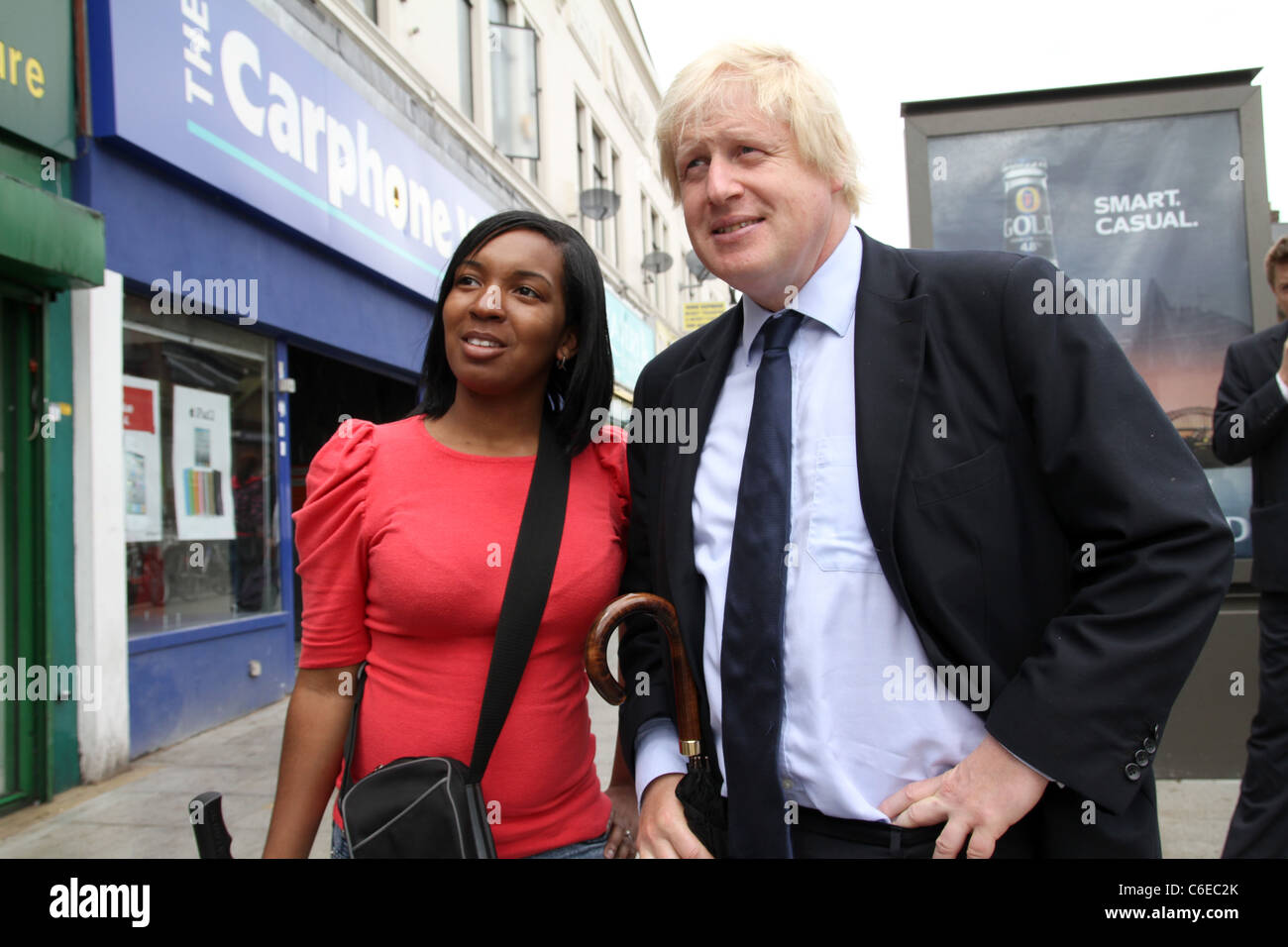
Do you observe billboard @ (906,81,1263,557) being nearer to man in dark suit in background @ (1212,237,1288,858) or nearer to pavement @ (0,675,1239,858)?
man in dark suit in background @ (1212,237,1288,858)

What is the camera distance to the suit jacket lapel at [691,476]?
4.99 feet

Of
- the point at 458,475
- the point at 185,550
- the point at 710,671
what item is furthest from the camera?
the point at 185,550

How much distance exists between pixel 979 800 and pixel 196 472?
5817 mm

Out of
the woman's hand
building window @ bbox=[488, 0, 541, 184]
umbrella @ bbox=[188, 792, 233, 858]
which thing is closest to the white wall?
umbrella @ bbox=[188, 792, 233, 858]

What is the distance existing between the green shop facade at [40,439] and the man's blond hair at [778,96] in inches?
154

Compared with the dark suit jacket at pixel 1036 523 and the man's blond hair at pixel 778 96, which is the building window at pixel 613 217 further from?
the dark suit jacket at pixel 1036 523

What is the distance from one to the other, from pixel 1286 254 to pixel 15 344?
569 cm

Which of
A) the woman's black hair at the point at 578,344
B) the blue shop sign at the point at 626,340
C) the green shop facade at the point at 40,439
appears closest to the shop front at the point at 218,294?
the green shop facade at the point at 40,439

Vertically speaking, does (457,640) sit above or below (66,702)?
above

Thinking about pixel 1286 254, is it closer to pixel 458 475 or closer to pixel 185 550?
pixel 458 475

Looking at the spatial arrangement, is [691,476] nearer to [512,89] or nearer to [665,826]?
[665,826]

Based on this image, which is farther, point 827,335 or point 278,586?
point 278,586

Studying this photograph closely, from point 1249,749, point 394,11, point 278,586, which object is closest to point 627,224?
point 394,11

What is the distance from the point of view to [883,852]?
→ 51.0 inches
